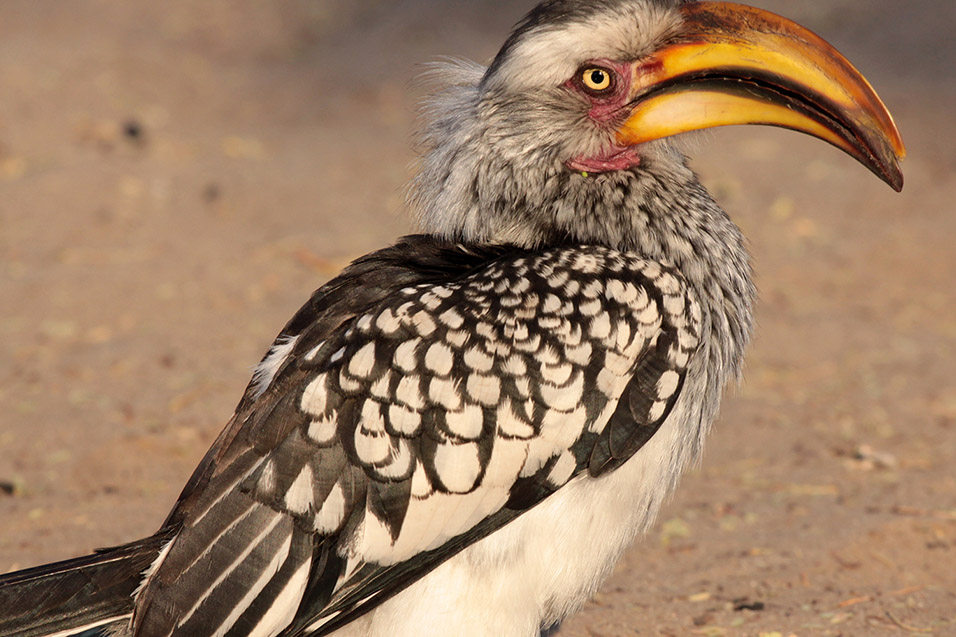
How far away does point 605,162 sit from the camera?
11.9 feet

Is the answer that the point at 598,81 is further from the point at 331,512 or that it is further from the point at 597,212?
the point at 331,512

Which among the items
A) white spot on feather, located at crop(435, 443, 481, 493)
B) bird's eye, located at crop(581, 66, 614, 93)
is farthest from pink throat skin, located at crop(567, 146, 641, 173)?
white spot on feather, located at crop(435, 443, 481, 493)

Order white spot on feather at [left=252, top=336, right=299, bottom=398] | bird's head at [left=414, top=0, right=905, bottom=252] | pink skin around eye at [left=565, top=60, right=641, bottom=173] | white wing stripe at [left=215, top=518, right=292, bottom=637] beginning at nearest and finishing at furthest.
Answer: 1. white wing stripe at [left=215, top=518, right=292, bottom=637]
2. white spot on feather at [left=252, top=336, right=299, bottom=398]
3. bird's head at [left=414, top=0, right=905, bottom=252]
4. pink skin around eye at [left=565, top=60, right=641, bottom=173]

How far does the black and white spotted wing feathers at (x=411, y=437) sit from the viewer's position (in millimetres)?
3031

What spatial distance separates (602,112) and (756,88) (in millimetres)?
476

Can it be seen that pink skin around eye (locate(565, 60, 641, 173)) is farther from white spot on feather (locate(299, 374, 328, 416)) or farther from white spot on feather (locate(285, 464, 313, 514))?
white spot on feather (locate(285, 464, 313, 514))

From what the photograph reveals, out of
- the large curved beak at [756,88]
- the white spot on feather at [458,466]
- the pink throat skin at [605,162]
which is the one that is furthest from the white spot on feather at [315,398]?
the large curved beak at [756,88]

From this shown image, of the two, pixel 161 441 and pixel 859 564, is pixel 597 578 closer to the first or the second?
pixel 859 564

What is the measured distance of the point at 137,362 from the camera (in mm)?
6426

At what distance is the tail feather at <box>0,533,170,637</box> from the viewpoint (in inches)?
120

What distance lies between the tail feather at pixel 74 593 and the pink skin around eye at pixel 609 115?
170 cm

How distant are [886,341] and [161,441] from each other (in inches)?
176

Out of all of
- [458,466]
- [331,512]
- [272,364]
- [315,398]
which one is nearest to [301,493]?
[331,512]

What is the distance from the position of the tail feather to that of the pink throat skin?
1666 millimetres
